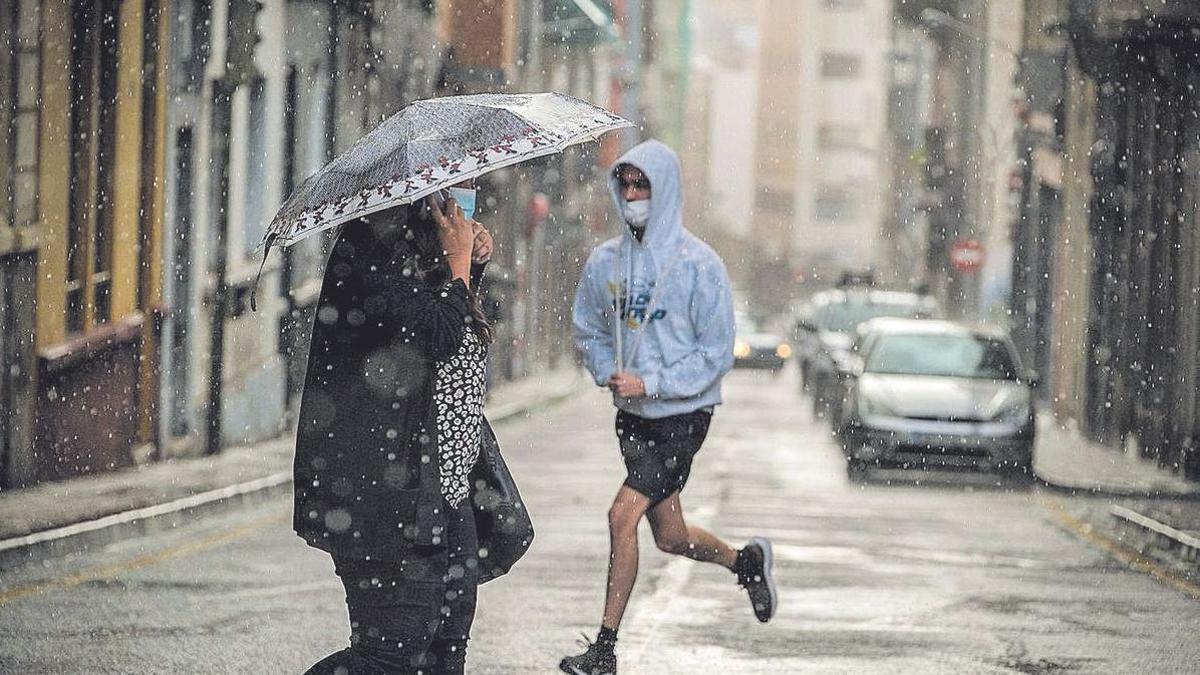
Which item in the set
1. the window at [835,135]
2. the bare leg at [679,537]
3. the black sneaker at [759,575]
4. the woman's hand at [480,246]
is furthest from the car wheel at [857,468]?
the window at [835,135]

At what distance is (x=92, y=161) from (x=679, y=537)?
886 cm

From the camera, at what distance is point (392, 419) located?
4688 mm

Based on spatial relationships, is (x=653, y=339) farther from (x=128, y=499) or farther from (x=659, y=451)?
(x=128, y=499)

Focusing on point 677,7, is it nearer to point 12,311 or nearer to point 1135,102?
point 1135,102

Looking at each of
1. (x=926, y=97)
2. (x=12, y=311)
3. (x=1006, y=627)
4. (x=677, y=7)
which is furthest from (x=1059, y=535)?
(x=677, y=7)

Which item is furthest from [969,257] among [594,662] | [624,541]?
[594,662]

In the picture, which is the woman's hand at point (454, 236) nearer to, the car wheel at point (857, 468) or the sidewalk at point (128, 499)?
the sidewalk at point (128, 499)

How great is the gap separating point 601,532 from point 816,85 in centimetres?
13634

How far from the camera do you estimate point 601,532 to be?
12.0 meters

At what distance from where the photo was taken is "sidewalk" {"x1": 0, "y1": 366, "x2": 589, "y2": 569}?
34.5 ft

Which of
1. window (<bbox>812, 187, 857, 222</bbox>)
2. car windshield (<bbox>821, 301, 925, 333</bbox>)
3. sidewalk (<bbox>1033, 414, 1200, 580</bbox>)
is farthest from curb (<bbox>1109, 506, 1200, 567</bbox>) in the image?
window (<bbox>812, 187, 857, 222</bbox>)

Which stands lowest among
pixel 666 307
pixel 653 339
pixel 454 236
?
pixel 653 339

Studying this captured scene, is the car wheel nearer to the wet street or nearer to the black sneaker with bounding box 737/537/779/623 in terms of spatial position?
the wet street

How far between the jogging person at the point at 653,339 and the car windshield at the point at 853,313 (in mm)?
21587
